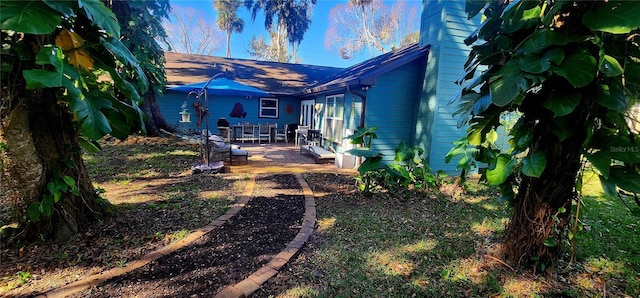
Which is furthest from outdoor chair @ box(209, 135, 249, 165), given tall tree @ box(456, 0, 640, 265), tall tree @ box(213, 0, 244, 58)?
tall tree @ box(213, 0, 244, 58)

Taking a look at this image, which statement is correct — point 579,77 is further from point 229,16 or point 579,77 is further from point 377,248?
point 229,16

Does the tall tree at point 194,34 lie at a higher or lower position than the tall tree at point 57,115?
higher

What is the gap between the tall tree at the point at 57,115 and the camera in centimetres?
234

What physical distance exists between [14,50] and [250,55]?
1228 inches

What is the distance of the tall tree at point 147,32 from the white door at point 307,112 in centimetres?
547

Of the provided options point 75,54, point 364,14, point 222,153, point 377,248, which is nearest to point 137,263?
point 75,54

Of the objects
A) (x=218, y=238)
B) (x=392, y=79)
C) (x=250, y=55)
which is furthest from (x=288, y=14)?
(x=218, y=238)

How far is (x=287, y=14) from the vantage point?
21.9m

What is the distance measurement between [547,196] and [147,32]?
34.1 ft

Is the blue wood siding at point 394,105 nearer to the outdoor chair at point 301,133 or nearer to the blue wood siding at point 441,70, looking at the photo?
the blue wood siding at point 441,70

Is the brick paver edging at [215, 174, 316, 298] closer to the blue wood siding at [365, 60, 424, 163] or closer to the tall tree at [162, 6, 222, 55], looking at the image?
the blue wood siding at [365, 60, 424, 163]

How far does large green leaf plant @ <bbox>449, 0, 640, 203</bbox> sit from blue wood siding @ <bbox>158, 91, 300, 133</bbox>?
11.3m

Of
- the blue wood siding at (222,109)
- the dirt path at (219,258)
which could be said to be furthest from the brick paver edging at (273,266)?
the blue wood siding at (222,109)

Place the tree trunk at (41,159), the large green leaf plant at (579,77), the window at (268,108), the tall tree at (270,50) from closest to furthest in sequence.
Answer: the large green leaf plant at (579,77)
the tree trunk at (41,159)
the window at (268,108)
the tall tree at (270,50)
